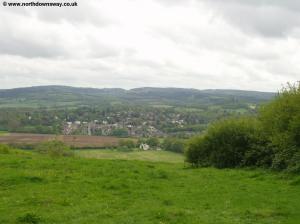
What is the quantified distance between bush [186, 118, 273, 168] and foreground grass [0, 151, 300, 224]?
5.90 m

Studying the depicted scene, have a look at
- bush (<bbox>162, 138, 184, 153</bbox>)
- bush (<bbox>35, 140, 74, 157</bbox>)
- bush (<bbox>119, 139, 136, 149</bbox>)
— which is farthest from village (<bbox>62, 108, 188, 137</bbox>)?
bush (<bbox>35, 140, 74, 157</bbox>)

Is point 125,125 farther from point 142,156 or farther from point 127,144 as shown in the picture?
point 142,156

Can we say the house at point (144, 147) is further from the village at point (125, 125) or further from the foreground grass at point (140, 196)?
the foreground grass at point (140, 196)

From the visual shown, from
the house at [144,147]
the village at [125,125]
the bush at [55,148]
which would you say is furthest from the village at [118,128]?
the bush at [55,148]

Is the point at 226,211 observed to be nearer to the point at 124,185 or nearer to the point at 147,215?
the point at 147,215

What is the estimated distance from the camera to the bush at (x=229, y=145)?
35.2 meters

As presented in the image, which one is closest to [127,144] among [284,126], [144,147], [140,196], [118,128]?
[144,147]

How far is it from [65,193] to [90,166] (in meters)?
10.4

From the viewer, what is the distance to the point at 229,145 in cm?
3616

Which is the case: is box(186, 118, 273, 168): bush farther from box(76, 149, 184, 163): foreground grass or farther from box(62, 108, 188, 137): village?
box(62, 108, 188, 137): village

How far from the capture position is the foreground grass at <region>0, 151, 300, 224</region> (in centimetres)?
1620

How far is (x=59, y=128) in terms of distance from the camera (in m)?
145

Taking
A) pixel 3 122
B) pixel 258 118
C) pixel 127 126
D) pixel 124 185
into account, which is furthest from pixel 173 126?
pixel 124 185

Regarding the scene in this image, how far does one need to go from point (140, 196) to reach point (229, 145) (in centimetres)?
1674
